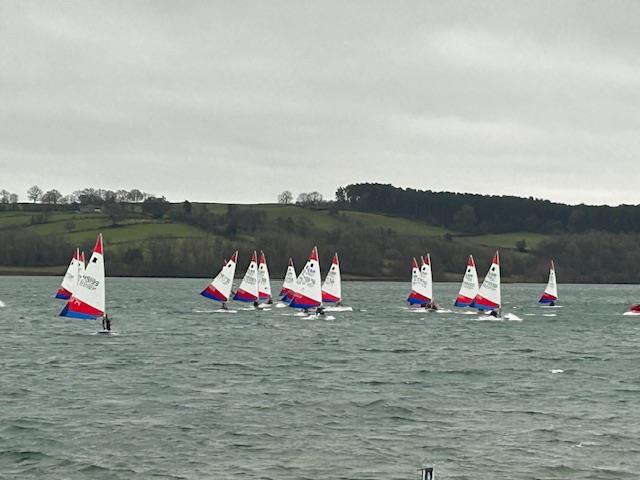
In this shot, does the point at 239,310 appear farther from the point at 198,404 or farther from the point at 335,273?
the point at 198,404

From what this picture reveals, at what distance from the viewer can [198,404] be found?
160 feet

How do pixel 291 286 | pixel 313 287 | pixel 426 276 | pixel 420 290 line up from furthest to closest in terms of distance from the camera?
pixel 291 286, pixel 420 290, pixel 426 276, pixel 313 287

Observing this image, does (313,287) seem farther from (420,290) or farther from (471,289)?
(420,290)

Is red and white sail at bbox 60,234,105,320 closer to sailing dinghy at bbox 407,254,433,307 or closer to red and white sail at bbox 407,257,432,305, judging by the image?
sailing dinghy at bbox 407,254,433,307

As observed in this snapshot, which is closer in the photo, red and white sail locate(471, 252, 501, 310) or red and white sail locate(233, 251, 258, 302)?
red and white sail locate(471, 252, 501, 310)

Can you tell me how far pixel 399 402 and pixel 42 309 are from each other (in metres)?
88.0

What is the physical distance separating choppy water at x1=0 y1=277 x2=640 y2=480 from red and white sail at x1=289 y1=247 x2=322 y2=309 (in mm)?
17894

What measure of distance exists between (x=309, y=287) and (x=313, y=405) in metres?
63.5

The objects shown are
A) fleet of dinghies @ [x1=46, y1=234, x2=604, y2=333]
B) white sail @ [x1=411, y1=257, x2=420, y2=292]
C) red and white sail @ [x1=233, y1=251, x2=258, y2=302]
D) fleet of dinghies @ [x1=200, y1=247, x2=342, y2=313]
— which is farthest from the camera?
white sail @ [x1=411, y1=257, x2=420, y2=292]

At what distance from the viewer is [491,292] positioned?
118 meters

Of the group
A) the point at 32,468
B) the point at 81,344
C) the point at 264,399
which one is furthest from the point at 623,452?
the point at 81,344

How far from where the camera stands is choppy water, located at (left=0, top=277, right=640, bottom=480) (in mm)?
37188

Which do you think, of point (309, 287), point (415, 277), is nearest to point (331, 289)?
point (415, 277)

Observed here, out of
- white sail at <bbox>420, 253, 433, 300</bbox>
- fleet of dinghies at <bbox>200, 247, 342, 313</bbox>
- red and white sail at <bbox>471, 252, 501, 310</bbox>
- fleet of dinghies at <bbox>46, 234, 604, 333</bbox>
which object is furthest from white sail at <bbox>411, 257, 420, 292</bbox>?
fleet of dinghies at <bbox>200, 247, 342, 313</bbox>
